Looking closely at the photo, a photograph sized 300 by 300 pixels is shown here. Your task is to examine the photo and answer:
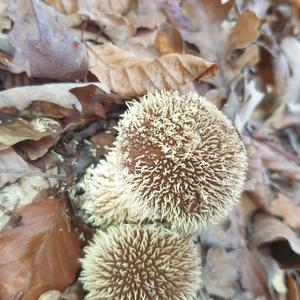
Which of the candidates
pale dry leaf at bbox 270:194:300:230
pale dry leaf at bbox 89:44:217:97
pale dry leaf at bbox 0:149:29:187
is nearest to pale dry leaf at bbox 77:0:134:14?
pale dry leaf at bbox 89:44:217:97

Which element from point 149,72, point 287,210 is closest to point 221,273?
Result: point 287,210

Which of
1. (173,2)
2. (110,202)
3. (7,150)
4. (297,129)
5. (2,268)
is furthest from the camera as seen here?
(297,129)

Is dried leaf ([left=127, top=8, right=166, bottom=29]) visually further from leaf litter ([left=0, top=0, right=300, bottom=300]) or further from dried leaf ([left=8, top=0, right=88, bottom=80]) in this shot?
dried leaf ([left=8, top=0, right=88, bottom=80])

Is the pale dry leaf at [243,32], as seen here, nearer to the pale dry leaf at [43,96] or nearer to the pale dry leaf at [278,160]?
the pale dry leaf at [278,160]

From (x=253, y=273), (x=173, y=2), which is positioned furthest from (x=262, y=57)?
(x=253, y=273)

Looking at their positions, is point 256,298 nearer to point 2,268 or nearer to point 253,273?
point 253,273

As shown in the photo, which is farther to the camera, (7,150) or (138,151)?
(7,150)

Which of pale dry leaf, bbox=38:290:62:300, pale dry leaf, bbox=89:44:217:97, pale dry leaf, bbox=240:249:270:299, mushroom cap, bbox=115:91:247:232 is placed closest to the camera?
mushroom cap, bbox=115:91:247:232
